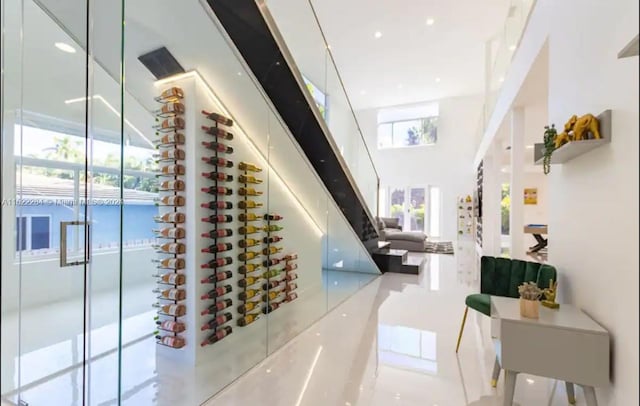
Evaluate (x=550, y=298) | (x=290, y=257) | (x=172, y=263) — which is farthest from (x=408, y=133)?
(x=172, y=263)

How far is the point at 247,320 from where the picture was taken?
123 inches

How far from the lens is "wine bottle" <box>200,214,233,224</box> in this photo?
9.04 ft

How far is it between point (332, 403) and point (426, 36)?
7.95 metres

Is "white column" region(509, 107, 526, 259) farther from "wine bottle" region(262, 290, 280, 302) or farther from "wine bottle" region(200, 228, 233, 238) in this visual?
"wine bottle" region(200, 228, 233, 238)

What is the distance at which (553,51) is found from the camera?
2662 millimetres

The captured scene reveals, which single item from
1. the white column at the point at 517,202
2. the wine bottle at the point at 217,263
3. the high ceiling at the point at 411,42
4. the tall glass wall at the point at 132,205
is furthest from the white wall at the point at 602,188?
the high ceiling at the point at 411,42

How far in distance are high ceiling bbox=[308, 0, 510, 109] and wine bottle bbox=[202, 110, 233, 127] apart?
478 cm

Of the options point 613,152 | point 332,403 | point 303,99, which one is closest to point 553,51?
point 613,152

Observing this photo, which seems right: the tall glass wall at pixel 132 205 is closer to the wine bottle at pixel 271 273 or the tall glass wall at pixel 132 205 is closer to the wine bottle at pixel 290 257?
the wine bottle at pixel 271 273

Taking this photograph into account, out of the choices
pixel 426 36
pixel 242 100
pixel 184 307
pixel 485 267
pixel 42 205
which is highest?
pixel 426 36

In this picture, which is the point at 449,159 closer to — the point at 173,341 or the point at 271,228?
the point at 271,228

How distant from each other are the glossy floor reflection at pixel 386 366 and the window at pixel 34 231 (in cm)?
196

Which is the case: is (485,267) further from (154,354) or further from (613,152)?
(154,354)

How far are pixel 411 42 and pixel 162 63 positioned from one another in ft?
22.5
